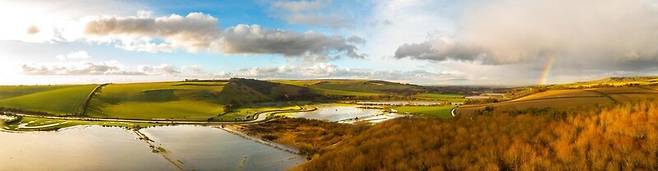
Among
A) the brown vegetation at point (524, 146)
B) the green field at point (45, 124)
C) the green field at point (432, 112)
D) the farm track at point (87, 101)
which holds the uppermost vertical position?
the brown vegetation at point (524, 146)

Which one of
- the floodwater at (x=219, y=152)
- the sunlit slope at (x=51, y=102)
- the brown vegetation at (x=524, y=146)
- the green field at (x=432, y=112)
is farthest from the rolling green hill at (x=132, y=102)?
the brown vegetation at (x=524, y=146)

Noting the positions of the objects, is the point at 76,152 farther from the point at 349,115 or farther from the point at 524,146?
the point at 349,115

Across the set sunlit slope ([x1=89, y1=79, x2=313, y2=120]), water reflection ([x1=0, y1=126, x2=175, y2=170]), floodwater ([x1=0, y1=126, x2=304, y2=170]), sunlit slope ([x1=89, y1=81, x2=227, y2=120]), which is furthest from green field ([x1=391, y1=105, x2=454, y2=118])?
sunlit slope ([x1=89, y1=81, x2=227, y2=120])

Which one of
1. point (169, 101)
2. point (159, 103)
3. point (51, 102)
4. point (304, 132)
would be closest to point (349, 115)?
point (304, 132)

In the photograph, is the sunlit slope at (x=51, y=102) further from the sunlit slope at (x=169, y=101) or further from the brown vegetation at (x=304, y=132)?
the brown vegetation at (x=304, y=132)

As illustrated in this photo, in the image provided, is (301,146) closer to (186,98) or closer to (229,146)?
(229,146)
